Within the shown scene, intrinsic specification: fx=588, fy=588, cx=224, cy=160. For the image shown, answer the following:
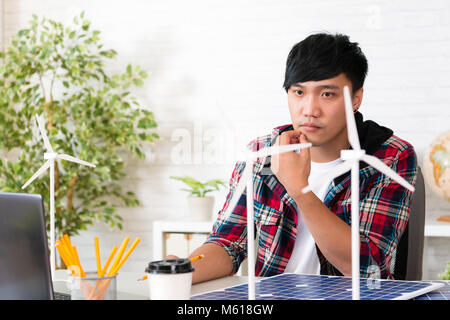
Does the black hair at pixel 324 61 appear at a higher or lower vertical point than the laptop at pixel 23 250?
higher

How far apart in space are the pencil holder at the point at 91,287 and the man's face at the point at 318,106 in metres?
1.00

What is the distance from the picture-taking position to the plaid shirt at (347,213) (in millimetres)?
1727

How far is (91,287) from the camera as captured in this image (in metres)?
1.03

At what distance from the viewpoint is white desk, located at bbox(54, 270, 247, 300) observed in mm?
1331

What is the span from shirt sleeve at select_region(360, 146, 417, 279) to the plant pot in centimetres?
143

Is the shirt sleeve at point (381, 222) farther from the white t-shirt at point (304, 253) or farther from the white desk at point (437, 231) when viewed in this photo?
the white desk at point (437, 231)

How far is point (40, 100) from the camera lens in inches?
134

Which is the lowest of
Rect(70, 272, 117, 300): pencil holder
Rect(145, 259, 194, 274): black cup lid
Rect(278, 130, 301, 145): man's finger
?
Rect(70, 272, 117, 300): pencil holder

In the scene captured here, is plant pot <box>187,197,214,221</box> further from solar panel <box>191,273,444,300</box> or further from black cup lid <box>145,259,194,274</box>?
black cup lid <box>145,259,194,274</box>

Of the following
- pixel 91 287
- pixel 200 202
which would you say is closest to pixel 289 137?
pixel 91 287

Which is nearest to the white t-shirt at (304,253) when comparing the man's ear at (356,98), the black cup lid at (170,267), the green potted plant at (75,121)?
the man's ear at (356,98)

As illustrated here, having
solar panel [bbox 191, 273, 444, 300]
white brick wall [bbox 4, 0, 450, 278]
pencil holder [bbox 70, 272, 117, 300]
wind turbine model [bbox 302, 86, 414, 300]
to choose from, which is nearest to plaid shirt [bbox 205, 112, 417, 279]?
solar panel [bbox 191, 273, 444, 300]

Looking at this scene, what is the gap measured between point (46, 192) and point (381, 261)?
89.6 inches

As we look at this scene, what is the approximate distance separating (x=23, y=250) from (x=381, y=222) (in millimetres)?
1101
